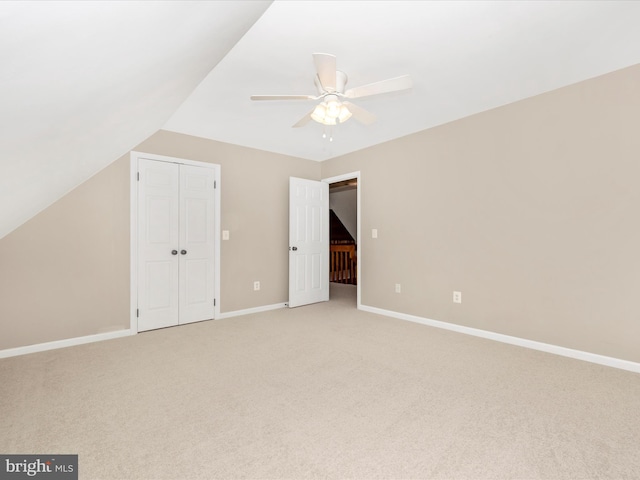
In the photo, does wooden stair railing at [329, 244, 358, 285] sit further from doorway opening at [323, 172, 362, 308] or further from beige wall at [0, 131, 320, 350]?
beige wall at [0, 131, 320, 350]

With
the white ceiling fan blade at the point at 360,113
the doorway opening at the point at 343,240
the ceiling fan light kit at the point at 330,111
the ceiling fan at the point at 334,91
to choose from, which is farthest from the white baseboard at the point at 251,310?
the white ceiling fan blade at the point at 360,113

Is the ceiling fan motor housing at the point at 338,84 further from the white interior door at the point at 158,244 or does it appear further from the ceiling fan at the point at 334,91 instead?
the white interior door at the point at 158,244

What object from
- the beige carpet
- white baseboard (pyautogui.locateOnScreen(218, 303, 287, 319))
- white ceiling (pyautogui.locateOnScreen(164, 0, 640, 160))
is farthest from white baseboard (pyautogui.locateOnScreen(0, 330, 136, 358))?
white ceiling (pyautogui.locateOnScreen(164, 0, 640, 160))

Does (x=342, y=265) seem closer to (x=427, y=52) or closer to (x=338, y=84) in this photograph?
(x=338, y=84)

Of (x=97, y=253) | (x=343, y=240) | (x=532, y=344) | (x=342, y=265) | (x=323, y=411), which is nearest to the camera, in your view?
(x=323, y=411)

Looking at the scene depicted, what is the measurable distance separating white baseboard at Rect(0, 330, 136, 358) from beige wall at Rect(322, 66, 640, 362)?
329cm

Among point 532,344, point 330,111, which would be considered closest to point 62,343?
point 330,111

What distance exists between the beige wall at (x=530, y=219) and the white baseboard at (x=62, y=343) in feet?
10.8

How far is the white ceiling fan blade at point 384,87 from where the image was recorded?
2.13 metres

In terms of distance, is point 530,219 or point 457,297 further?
point 457,297

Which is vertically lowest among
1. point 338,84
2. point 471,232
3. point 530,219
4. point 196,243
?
point 196,243

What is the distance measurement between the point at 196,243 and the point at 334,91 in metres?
2.59

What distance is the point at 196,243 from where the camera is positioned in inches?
155

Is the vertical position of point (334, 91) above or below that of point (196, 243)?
above
